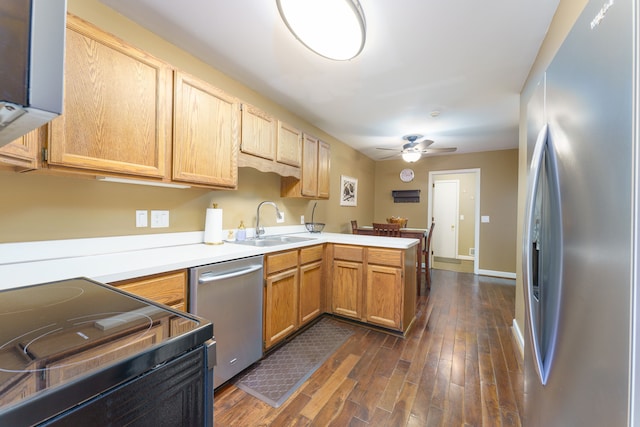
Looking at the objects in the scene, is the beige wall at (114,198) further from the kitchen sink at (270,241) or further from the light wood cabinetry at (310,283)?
the light wood cabinetry at (310,283)

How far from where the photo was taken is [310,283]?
101 inches

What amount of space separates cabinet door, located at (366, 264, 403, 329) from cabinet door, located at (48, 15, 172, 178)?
200 centimetres

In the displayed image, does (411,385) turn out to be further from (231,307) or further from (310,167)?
(310,167)

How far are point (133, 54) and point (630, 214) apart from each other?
2103mm

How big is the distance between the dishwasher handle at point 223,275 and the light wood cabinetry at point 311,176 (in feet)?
4.29

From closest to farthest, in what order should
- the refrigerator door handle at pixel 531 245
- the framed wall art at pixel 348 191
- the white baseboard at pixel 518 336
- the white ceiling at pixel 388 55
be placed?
the refrigerator door handle at pixel 531 245, the white ceiling at pixel 388 55, the white baseboard at pixel 518 336, the framed wall art at pixel 348 191

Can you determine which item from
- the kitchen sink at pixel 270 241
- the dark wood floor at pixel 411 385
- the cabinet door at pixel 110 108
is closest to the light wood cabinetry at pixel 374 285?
the dark wood floor at pixel 411 385

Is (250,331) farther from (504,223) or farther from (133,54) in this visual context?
(504,223)

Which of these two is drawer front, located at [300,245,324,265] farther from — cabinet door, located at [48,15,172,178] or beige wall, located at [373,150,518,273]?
beige wall, located at [373,150,518,273]

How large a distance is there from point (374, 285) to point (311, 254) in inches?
27.5

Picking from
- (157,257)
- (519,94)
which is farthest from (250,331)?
(519,94)

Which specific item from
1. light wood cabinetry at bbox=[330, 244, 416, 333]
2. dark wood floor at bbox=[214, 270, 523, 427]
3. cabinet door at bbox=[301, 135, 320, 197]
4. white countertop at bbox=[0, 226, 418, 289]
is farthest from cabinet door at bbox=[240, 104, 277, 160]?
dark wood floor at bbox=[214, 270, 523, 427]

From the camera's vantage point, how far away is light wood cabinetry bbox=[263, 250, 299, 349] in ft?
6.66

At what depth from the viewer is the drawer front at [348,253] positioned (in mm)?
2639
